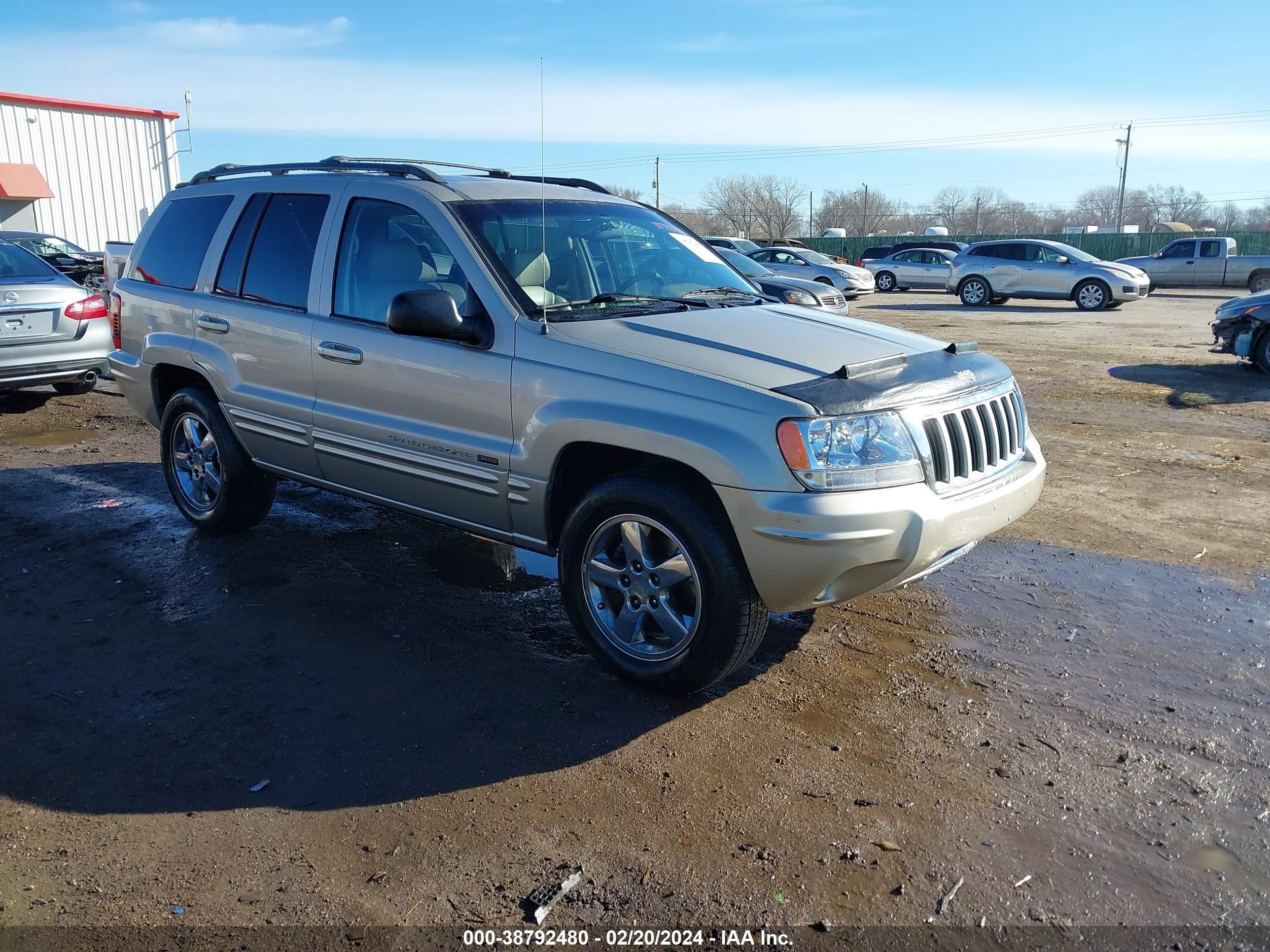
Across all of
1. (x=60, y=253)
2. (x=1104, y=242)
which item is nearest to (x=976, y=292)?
(x=60, y=253)

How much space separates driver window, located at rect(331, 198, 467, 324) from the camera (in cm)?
467

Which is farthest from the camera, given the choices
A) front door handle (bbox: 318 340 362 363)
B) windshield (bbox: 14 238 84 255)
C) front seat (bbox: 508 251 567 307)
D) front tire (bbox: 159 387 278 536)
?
windshield (bbox: 14 238 84 255)

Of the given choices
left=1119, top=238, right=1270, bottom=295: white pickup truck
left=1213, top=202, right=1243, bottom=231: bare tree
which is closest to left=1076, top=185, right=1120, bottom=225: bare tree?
left=1213, top=202, right=1243, bottom=231: bare tree

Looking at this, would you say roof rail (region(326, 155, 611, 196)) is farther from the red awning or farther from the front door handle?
the red awning

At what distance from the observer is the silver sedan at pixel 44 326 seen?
30.4ft

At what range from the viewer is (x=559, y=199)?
16.5 feet

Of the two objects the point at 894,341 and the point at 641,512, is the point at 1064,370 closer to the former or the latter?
the point at 894,341

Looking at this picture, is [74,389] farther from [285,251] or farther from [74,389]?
[285,251]

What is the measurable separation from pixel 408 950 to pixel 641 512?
68.9 inches

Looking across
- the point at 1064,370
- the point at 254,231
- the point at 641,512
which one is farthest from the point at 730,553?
the point at 1064,370

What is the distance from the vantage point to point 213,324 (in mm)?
5602

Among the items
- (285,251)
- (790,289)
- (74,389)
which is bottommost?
(74,389)

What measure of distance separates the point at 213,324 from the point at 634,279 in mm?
2408

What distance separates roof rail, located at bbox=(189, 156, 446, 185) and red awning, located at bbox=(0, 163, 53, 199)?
3382 cm
